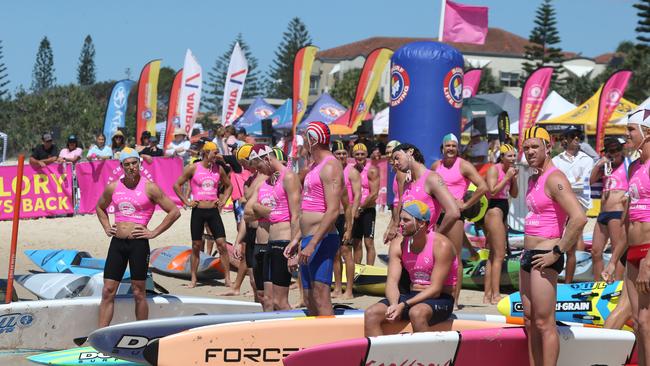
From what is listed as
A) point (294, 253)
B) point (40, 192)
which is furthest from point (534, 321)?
point (40, 192)

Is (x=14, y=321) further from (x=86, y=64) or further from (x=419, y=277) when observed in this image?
(x=86, y=64)

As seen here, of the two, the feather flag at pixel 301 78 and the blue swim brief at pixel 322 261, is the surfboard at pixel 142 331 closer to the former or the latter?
the blue swim brief at pixel 322 261

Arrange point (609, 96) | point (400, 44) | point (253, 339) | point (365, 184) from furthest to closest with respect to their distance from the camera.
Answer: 1. point (400, 44)
2. point (609, 96)
3. point (365, 184)
4. point (253, 339)

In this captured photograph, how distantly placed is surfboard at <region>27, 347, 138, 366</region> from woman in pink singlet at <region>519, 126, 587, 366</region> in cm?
355

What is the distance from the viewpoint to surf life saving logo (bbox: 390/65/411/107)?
15.8 metres

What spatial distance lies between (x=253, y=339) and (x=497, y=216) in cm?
466

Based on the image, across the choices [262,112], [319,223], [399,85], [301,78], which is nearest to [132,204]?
[319,223]

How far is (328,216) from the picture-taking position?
7598 millimetres

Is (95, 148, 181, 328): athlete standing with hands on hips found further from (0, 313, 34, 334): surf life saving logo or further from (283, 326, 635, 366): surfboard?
(283, 326, 635, 366): surfboard

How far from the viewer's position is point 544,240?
658 cm

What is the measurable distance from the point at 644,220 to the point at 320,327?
2586 millimetres

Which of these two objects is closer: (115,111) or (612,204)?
(612,204)

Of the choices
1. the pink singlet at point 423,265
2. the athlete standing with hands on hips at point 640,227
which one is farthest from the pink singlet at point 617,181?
the pink singlet at point 423,265

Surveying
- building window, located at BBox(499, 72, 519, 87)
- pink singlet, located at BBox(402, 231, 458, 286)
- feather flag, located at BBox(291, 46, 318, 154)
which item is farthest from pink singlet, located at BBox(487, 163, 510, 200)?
building window, located at BBox(499, 72, 519, 87)
